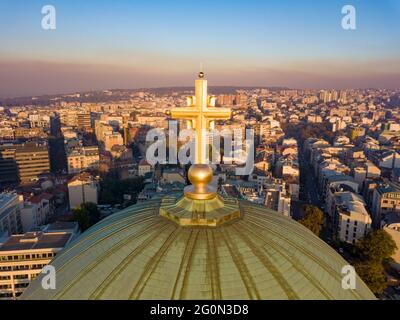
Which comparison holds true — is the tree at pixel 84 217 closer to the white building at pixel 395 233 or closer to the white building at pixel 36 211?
the white building at pixel 36 211

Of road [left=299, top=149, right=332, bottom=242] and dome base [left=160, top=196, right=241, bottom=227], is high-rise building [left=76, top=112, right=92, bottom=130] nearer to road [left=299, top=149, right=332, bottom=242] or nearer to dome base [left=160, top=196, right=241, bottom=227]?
road [left=299, top=149, right=332, bottom=242]

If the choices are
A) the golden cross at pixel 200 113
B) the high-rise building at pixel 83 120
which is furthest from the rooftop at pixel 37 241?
the high-rise building at pixel 83 120

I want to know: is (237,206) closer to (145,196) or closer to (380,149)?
(145,196)

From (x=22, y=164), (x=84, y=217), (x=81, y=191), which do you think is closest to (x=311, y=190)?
(x=81, y=191)

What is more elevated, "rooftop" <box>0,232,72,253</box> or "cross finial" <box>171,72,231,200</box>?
"cross finial" <box>171,72,231,200</box>

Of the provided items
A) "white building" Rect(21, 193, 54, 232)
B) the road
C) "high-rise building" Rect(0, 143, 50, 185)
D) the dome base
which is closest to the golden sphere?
the dome base
